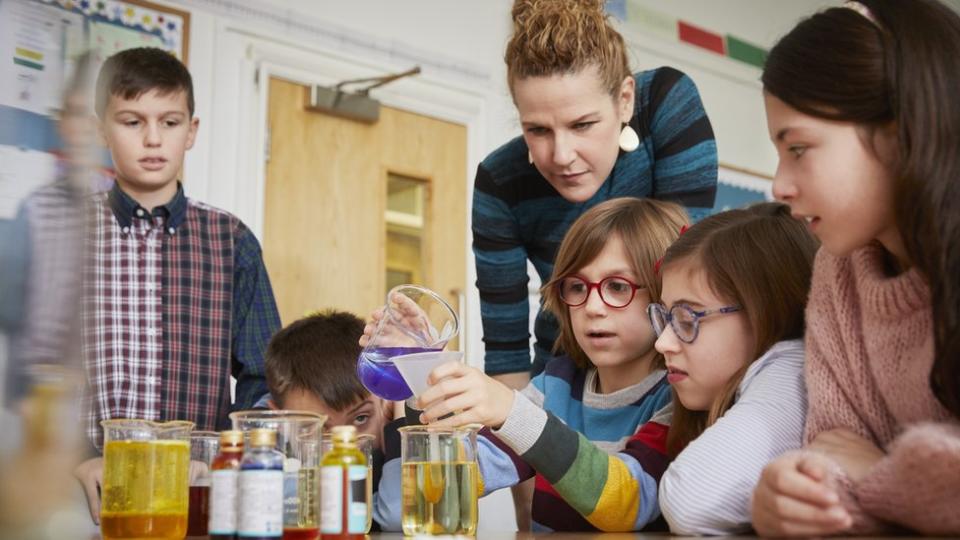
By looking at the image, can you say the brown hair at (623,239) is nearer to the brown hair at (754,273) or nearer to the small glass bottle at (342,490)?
the brown hair at (754,273)

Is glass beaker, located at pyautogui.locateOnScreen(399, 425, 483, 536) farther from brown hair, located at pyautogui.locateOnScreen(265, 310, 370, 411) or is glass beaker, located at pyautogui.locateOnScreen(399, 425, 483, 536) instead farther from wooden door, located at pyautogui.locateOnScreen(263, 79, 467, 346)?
wooden door, located at pyautogui.locateOnScreen(263, 79, 467, 346)

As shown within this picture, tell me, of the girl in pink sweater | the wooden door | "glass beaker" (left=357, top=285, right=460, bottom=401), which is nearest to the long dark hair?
the girl in pink sweater

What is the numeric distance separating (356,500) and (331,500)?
3 centimetres

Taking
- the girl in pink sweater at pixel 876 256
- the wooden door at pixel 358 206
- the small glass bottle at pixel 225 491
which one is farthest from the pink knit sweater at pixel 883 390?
the wooden door at pixel 358 206

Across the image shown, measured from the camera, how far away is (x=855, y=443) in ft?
3.47

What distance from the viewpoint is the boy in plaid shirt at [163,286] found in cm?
216

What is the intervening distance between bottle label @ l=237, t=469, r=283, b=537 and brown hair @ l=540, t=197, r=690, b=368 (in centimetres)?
83

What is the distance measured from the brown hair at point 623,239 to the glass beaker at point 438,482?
57 centimetres

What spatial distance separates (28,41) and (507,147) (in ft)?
4.99

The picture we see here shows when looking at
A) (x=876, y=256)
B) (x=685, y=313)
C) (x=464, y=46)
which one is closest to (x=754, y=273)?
(x=685, y=313)

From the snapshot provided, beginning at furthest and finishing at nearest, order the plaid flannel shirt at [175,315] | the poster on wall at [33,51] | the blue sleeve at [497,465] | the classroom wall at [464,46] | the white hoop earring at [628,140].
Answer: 1. the classroom wall at [464,46]
2. the plaid flannel shirt at [175,315]
3. the white hoop earring at [628,140]
4. the blue sleeve at [497,465]
5. the poster on wall at [33,51]

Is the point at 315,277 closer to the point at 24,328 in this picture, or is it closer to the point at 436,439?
the point at 436,439

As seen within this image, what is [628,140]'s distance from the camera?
1874 mm

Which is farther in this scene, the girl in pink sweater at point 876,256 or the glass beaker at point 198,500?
the glass beaker at point 198,500
